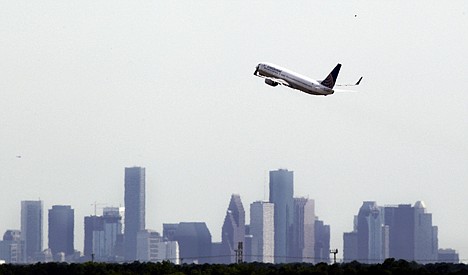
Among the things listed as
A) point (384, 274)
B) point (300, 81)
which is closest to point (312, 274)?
point (384, 274)

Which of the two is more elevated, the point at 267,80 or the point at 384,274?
the point at 267,80

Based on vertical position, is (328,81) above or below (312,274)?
above

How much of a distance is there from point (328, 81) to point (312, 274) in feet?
72.8

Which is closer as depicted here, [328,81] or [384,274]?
[328,81]

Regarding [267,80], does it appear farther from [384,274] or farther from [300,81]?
[384,274]

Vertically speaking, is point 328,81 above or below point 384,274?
above

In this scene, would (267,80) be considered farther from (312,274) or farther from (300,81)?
(312,274)

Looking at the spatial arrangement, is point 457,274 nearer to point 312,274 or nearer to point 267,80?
point 312,274

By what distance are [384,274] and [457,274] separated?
7465 millimetres

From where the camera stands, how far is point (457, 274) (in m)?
198

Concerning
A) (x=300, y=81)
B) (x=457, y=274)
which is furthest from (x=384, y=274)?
(x=300, y=81)

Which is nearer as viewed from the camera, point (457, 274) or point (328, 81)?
point (328, 81)

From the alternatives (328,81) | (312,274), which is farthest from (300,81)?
(312,274)

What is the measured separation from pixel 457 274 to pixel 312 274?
14.9 metres
